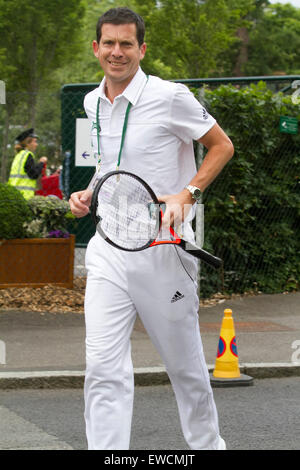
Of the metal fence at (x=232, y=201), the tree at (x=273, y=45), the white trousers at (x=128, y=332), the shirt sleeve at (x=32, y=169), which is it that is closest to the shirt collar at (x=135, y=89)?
the white trousers at (x=128, y=332)

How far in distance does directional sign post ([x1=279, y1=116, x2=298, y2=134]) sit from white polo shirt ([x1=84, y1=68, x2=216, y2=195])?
24.7 feet

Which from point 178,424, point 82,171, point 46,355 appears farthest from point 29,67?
point 178,424

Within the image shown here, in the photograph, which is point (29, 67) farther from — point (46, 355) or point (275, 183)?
point (46, 355)

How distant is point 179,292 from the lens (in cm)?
422

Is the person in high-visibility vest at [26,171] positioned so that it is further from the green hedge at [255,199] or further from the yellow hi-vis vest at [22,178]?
the green hedge at [255,199]

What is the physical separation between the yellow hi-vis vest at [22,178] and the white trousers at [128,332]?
379 inches

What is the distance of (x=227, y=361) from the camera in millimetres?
7242

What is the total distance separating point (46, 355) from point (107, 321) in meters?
3.96

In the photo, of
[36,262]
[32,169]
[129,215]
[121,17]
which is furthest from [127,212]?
[32,169]

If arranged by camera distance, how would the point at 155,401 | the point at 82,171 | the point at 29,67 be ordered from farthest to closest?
1. the point at 29,67
2. the point at 82,171
3. the point at 155,401

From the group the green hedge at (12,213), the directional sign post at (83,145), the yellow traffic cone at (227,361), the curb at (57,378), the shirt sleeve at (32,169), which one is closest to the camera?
the curb at (57,378)

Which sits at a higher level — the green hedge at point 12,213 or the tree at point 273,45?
the tree at point 273,45

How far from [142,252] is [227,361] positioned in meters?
3.27

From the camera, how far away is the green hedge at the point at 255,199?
1119 centimetres
